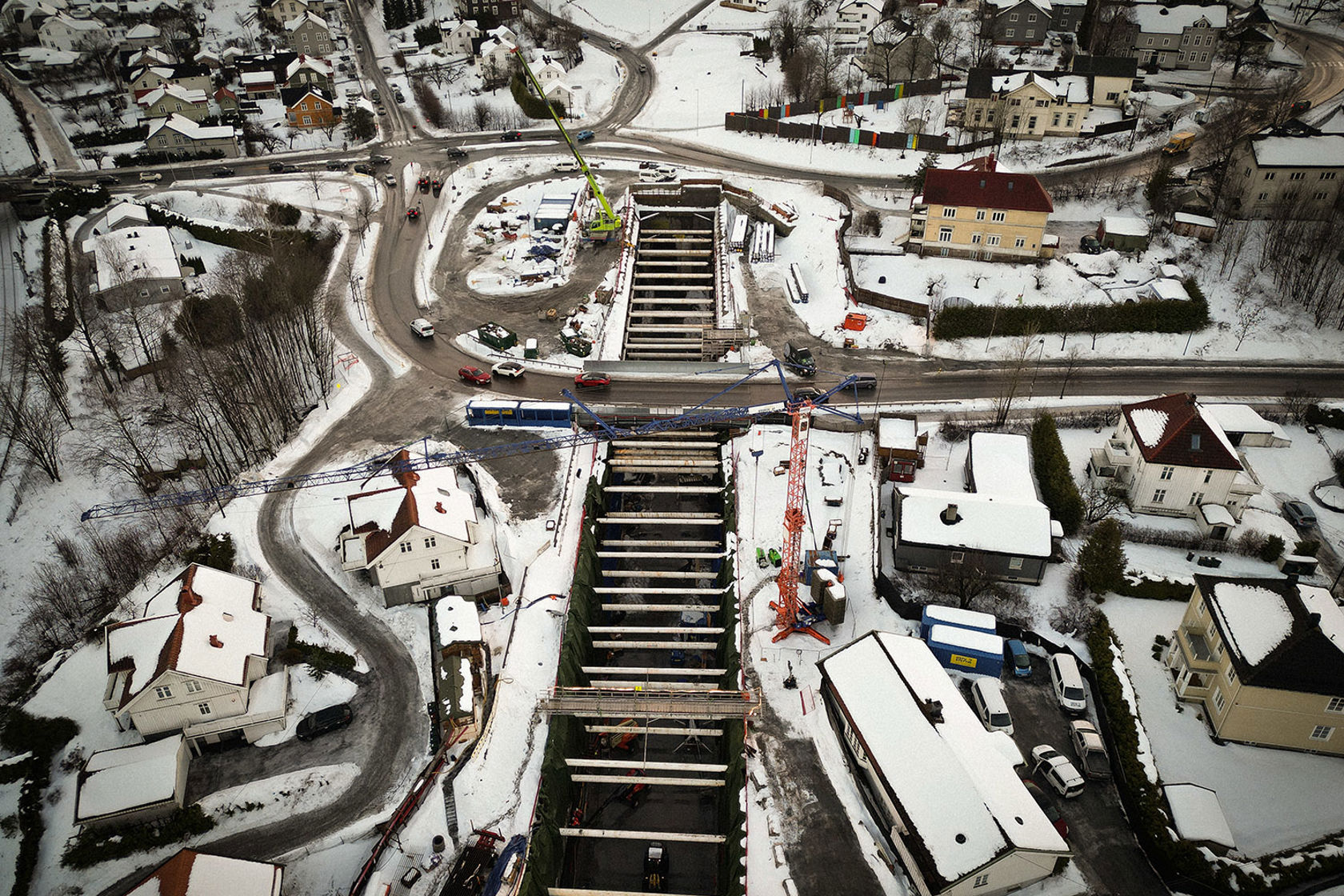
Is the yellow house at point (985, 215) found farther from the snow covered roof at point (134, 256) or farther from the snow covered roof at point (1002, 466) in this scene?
the snow covered roof at point (134, 256)

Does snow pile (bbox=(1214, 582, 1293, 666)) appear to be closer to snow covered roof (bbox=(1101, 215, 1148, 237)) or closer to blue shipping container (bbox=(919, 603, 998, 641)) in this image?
blue shipping container (bbox=(919, 603, 998, 641))

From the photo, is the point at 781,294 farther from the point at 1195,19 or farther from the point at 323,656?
the point at 1195,19

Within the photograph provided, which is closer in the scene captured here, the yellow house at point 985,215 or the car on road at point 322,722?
the car on road at point 322,722

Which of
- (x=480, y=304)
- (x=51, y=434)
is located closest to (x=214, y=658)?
(x=51, y=434)

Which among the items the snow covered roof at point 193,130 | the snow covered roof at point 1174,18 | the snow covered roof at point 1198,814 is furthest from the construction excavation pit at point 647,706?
the snow covered roof at point 1174,18

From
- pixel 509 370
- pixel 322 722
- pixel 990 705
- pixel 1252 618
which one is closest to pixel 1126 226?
pixel 1252 618

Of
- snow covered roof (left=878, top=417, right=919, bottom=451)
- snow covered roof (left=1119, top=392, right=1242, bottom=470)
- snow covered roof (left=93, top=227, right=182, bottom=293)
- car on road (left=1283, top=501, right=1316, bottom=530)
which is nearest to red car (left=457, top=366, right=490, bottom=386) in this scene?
snow covered roof (left=878, top=417, right=919, bottom=451)
